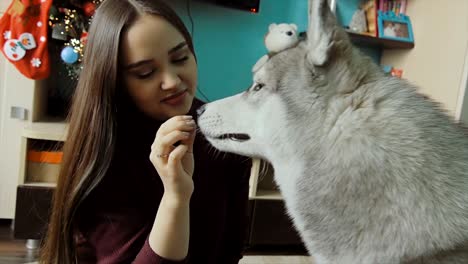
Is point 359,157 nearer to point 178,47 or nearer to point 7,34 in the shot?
point 178,47

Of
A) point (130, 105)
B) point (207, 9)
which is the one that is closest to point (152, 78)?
point (130, 105)

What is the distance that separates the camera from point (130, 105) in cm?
87

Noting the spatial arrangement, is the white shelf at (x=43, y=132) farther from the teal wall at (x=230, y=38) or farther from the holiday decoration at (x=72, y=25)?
the teal wall at (x=230, y=38)

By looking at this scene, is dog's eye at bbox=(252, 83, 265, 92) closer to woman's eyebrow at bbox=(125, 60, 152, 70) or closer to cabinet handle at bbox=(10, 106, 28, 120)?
woman's eyebrow at bbox=(125, 60, 152, 70)

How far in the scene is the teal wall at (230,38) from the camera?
2.29 m

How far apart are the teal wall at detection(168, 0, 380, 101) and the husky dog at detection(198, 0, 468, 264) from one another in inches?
62.4

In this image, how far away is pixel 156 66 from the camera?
0.77 metres

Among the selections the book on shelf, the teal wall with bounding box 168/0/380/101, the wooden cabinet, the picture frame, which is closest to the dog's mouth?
the wooden cabinet

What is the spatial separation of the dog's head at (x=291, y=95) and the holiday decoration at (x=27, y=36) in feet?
4.00

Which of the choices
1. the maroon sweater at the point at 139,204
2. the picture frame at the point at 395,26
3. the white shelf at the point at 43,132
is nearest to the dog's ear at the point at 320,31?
the maroon sweater at the point at 139,204

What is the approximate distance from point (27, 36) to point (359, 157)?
167 cm

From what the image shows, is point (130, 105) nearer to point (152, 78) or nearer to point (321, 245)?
point (152, 78)

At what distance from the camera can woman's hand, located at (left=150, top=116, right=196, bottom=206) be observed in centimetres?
68

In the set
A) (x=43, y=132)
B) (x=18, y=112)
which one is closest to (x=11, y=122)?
(x=18, y=112)
